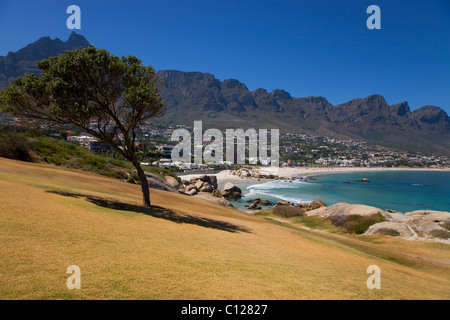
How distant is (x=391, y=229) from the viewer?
2323 centimetres

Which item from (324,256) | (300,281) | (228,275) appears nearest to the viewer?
(228,275)

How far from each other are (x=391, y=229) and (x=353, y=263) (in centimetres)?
1474

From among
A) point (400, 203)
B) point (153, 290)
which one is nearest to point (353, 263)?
point (153, 290)

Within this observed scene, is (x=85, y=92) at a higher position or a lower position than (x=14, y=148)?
higher

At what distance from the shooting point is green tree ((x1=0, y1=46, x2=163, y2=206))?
1381 centimetres

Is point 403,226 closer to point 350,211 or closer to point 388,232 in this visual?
point 388,232

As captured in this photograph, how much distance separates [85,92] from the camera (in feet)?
47.6

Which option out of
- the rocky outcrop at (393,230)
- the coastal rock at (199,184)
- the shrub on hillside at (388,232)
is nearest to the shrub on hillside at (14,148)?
the coastal rock at (199,184)

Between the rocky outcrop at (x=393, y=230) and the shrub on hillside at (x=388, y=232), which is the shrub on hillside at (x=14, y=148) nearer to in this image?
the rocky outcrop at (x=393, y=230)
